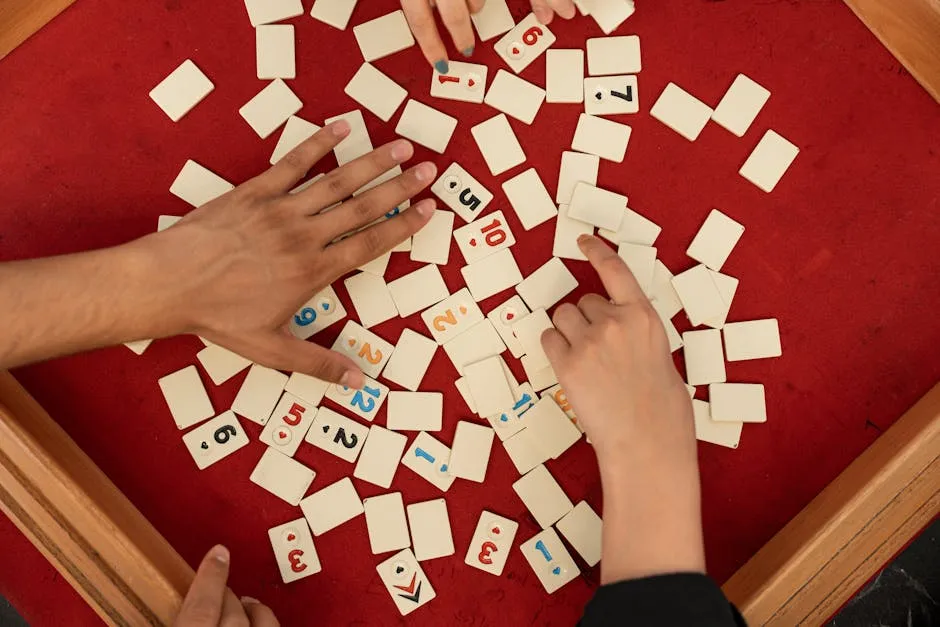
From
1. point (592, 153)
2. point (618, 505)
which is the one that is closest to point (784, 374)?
point (618, 505)

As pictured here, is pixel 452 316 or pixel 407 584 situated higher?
pixel 452 316

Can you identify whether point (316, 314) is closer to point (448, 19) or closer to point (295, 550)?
point (295, 550)

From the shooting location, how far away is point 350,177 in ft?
4.15

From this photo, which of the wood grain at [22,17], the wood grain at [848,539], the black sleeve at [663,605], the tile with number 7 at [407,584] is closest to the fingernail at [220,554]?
the tile with number 7 at [407,584]

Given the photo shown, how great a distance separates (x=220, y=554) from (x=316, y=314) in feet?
1.58

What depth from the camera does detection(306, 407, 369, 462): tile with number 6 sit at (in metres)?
1.34

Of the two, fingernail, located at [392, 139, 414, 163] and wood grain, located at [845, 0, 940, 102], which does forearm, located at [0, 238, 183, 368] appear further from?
wood grain, located at [845, 0, 940, 102]

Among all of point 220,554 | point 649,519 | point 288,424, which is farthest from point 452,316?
point 220,554

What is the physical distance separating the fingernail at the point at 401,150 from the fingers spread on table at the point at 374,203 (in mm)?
27

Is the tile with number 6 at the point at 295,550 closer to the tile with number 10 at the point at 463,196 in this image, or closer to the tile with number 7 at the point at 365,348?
the tile with number 7 at the point at 365,348

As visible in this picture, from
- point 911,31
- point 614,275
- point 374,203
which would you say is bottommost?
point 374,203

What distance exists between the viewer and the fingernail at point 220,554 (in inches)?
50.4

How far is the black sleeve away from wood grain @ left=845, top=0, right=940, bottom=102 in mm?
1062

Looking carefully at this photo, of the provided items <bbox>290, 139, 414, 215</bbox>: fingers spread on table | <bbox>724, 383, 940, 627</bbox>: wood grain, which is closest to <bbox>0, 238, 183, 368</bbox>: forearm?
<bbox>290, 139, 414, 215</bbox>: fingers spread on table
